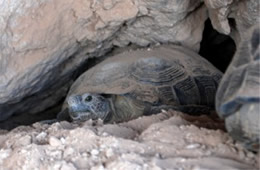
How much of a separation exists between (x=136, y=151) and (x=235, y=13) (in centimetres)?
149

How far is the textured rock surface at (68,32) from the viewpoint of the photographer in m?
2.46

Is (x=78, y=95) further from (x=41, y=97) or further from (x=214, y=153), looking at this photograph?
(x=214, y=153)

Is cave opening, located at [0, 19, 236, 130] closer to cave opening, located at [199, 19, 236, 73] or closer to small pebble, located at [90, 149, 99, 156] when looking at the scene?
cave opening, located at [199, 19, 236, 73]

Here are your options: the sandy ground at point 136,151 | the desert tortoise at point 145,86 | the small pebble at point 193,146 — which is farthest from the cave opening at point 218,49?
the small pebble at point 193,146

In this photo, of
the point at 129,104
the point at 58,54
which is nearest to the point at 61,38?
the point at 58,54

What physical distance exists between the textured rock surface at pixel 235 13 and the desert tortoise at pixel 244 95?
3.18 feet

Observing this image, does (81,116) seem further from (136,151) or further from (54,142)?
(136,151)

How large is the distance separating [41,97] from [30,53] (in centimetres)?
89

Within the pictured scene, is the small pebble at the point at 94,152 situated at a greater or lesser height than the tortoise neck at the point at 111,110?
greater

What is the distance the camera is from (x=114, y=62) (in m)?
2.88

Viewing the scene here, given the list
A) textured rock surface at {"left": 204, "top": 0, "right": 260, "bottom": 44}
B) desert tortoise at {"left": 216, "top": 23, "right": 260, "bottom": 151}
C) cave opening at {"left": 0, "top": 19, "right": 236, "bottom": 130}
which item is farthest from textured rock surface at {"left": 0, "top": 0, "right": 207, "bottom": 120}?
desert tortoise at {"left": 216, "top": 23, "right": 260, "bottom": 151}

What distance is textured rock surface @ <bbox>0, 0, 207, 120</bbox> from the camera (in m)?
2.46

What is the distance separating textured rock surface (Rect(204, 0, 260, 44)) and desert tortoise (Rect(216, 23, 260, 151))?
97cm

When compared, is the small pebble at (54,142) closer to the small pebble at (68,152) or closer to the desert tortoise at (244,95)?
the small pebble at (68,152)
